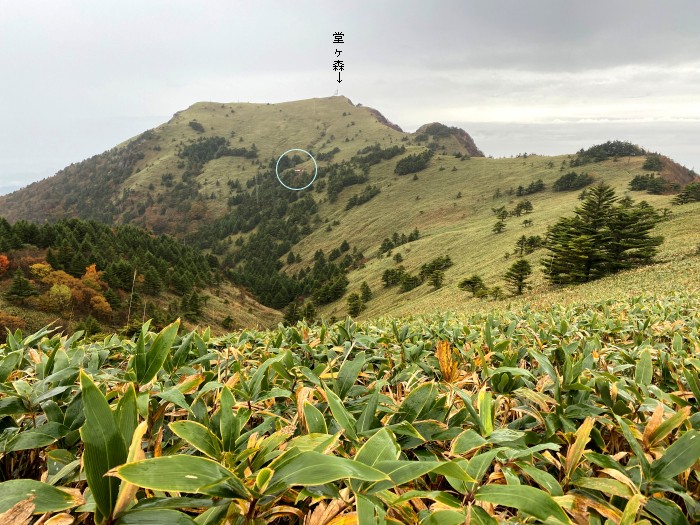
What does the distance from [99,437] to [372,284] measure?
75.3 meters

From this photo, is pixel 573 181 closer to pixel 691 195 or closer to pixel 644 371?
pixel 691 195

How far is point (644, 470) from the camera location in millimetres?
1286

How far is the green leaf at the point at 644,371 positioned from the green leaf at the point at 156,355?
2405 mm

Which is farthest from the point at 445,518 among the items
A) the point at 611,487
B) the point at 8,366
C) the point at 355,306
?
the point at 355,306

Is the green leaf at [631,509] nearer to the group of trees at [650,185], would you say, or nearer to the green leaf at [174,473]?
the green leaf at [174,473]

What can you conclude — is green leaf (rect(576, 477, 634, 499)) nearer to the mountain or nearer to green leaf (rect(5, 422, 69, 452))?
green leaf (rect(5, 422, 69, 452))

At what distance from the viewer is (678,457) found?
4.08 feet

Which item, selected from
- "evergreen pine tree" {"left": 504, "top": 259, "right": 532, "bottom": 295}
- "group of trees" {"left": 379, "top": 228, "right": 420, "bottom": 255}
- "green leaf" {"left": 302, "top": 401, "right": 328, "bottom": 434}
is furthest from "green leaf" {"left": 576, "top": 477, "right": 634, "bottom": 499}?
"group of trees" {"left": 379, "top": 228, "right": 420, "bottom": 255}

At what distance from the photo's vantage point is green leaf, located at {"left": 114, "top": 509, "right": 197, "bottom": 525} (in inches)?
32.6

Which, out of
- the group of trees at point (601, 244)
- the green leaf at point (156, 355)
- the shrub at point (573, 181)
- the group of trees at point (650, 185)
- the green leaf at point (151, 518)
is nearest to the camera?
the green leaf at point (151, 518)

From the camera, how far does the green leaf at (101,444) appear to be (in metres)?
0.83

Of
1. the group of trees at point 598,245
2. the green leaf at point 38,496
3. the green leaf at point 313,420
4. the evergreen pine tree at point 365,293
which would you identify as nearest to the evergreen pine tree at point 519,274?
the group of trees at point 598,245

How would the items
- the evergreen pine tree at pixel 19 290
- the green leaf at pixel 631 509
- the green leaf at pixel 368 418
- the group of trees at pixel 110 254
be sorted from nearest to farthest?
the green leaf at pixel 631 509, the green leaf at pixel 368 418, the evergreen pine tree at pixel 19 290, the group of trees at pixel 110 254

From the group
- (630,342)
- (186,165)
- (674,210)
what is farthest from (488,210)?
(186,165)
